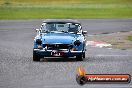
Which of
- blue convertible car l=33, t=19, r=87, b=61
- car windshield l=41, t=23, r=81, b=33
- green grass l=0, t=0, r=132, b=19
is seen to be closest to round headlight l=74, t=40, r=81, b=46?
blue convertible car l=33, t=19, r=87, b=61

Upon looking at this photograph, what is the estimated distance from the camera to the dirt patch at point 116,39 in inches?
1167

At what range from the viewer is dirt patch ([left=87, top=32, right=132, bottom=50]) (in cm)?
2964

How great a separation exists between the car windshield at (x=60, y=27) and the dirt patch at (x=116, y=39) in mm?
4828

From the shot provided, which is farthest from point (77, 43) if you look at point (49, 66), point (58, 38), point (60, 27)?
point (49, 66)

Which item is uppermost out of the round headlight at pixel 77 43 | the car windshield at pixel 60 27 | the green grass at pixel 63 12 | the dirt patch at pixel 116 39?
the car windshield at pixel 60 27

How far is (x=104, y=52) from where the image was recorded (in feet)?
86.7

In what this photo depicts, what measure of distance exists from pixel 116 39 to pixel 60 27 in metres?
9.73

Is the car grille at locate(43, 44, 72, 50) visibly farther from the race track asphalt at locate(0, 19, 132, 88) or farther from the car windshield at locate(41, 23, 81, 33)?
the car windshield at locate(41, 23, 81, 33)

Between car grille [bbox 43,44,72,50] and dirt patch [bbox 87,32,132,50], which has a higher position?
car grille [bbox 43,44,72,50]

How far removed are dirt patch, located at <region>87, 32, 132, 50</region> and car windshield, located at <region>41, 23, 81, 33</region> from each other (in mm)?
4828

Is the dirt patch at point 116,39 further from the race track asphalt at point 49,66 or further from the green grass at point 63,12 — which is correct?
the green grass at point 63,12

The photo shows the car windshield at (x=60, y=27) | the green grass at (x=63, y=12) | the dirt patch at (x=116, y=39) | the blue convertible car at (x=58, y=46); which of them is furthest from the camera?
the green grass at (x=63, y=12)

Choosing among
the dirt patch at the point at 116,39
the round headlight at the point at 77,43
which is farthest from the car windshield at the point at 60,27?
the dirt patch at the point at 116,39

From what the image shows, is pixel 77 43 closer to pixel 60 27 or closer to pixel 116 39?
pixel 60 27
